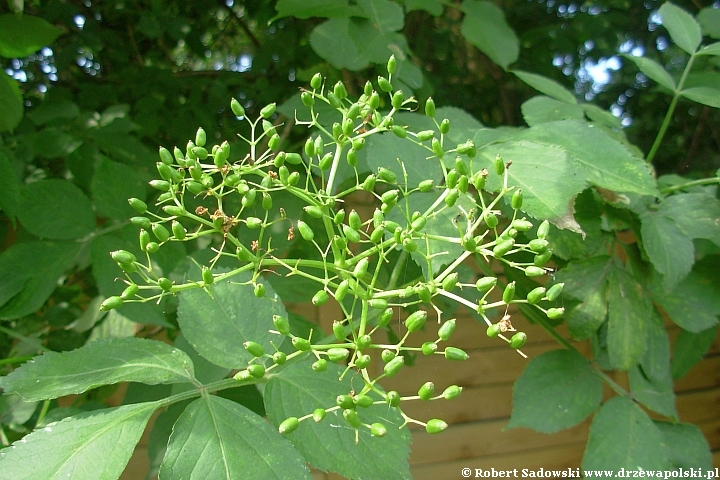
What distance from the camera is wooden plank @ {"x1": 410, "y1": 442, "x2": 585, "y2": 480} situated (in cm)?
258

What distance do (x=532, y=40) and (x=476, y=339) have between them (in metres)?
1.43

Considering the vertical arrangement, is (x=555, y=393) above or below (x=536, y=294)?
below

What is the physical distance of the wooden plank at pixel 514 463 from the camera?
8.47ft

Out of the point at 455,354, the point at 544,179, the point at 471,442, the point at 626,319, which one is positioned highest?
→ the point at 544,179

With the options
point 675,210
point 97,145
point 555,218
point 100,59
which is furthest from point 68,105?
point 675,210

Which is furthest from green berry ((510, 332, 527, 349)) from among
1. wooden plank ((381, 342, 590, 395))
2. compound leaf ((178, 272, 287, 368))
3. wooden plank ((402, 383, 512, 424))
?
wooden plank ((402, 383, 512, 424))

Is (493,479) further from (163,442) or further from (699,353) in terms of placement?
Result: (163,442)

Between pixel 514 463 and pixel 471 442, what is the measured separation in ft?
0.84

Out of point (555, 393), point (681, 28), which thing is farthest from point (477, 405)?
point (681, 28)

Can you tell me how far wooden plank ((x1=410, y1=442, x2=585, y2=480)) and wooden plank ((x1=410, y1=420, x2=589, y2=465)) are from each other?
0.08 ft

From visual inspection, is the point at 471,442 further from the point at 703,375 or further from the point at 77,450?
the point at 77,450

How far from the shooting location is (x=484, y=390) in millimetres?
2570

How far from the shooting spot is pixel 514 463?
267cm

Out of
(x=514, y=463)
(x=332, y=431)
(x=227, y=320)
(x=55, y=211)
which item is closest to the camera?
(x=332, y=431)
